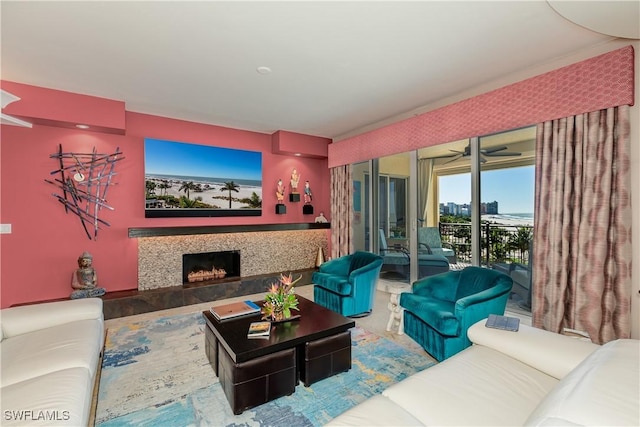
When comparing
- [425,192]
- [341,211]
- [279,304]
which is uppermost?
[425,192]

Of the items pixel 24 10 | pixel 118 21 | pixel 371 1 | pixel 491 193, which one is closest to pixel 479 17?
pixel 371 1

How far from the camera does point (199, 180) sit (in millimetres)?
4938

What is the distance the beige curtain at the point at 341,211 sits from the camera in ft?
18.6

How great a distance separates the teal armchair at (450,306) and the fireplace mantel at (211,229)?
2.93 m

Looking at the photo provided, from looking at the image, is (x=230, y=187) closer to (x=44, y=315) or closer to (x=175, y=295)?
(x=175, y=295)

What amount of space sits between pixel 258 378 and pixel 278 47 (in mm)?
2735

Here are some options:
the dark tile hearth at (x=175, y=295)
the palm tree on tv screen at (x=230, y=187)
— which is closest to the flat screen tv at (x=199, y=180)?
the palm tree on tv screen at (x=230, y=187)

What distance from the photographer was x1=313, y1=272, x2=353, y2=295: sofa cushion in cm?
367

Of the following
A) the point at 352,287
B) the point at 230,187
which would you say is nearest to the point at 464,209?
the point at 352,287

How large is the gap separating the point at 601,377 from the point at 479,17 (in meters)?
2.43

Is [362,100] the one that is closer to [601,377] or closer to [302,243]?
[302,243]

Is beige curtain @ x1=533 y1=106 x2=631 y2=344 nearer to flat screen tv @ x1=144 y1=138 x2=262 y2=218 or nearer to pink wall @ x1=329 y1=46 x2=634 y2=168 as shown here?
pink wall @ x1=329 y1=46 x2=634 y2=168

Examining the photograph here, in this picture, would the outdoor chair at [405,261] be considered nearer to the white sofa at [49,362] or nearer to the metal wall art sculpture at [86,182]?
the white sofa at [49,362]

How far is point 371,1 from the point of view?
210 cm
